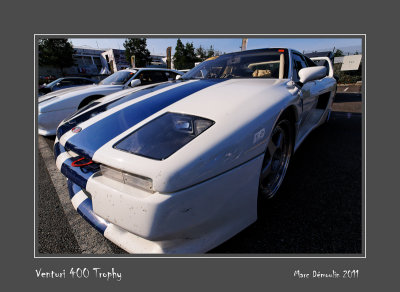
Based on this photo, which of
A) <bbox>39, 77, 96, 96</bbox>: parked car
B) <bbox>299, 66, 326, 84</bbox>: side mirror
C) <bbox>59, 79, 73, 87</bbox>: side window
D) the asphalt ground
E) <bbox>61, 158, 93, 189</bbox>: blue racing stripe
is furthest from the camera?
<bbox>59, 79, 73, 87</bbox>: side window

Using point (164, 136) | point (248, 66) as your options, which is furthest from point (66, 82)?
point (164, 136)

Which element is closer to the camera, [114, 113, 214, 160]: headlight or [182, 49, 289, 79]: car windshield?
[114, 113, 214, 160]: headlight

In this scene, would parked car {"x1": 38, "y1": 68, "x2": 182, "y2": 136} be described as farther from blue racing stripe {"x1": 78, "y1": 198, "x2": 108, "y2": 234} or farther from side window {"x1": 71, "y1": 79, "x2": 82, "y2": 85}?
side window {"x1": 71, "y1": 79, "x2": 82, "y2": 85}

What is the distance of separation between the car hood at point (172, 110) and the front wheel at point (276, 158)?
13.6 inches

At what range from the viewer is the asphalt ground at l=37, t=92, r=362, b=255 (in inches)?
48.4

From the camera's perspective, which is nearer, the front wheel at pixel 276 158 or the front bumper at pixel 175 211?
the front bumper at pixel 175 211

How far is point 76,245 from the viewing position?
1.27 m

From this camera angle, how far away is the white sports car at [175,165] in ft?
2.79

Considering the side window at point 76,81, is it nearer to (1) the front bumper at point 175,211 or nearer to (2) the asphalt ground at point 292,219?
(2) the asphalt ground at point 292,219

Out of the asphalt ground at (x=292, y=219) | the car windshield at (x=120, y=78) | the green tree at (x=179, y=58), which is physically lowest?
the asphalt ground at (x=292, y=219)

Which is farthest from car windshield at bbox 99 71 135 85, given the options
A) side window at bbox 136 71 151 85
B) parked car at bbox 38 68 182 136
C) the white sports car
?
the white sports car

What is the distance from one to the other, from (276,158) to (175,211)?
46.6 inches

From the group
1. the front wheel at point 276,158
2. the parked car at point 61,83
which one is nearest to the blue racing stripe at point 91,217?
the front wheel at point 276,158

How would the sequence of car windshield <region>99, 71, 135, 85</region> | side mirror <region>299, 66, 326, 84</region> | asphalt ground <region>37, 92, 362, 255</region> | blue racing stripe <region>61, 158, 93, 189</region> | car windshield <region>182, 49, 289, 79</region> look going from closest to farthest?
blue racing stripe <region>61, 158, 93, 189</region>
asphalt ground <region>37, 92, 362, 255</region>
side mirror <region>299, 66, 326, 84</region>
car windshield <region>182, 49, 289, 79</region>
car windshield <region>99, 71, 135, 85</region>
